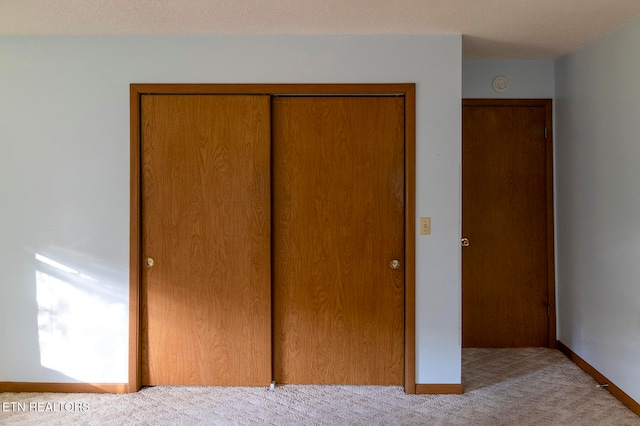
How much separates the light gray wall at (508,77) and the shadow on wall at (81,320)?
115 inches

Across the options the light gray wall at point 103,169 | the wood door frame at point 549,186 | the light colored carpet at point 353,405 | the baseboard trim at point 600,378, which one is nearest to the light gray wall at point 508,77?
the wood door frame at point 549,186

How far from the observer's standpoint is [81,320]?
2816 millimetres

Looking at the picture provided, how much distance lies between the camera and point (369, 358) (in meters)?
2.88

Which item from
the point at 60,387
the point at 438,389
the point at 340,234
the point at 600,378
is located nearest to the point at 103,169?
the point at 60,387

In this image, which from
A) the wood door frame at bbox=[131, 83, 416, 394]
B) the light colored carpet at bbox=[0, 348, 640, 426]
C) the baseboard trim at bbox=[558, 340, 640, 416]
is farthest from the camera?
the wood door frame at bbox=[131, 83, 416, 394]

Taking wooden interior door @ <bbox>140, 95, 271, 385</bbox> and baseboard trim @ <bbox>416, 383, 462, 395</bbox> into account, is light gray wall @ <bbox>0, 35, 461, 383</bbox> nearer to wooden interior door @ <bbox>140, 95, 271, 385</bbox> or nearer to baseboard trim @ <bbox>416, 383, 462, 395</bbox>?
baseboard trim @ <bbox>416, 383, 462, 395</bbox>

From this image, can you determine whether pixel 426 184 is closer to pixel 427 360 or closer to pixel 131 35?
pixel 427 360

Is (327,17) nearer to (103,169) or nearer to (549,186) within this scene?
(103,169)

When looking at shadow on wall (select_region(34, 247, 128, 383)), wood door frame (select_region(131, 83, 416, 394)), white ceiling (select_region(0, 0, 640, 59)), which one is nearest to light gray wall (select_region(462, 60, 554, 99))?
white ceiling (select_region(0, 0, 640, 59))

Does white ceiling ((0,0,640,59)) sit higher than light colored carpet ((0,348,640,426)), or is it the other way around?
white ceiling ((0,0,640,59))

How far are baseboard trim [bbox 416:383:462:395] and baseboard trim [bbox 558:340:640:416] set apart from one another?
3.10 feet

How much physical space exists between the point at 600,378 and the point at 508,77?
88.3 inches

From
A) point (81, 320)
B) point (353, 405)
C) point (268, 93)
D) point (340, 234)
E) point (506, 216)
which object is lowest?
point (353, 405)

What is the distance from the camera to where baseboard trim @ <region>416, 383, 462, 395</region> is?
110 inches
